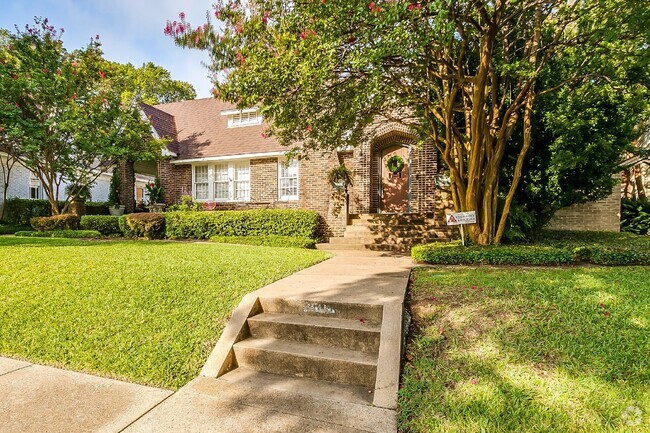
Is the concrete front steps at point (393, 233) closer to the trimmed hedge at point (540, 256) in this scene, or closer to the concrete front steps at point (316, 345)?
the trimmed hedge at point (540, 256)

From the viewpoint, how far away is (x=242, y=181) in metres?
14.2

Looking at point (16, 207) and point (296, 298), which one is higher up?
point (16, 207)

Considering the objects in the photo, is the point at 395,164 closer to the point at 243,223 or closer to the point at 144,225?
the point at 243,223

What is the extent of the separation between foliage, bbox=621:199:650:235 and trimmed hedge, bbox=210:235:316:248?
11151 mm

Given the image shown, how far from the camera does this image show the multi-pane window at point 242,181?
14.1 meters

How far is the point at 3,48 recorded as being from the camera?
38.6 ft

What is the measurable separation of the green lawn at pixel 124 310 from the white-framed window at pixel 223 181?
8257 mm

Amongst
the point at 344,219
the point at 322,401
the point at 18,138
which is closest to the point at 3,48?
the point at 18,138

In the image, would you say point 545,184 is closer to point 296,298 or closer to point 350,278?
point 350,278

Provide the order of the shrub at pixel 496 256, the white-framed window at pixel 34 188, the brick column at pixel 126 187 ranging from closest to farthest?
the shrub at pixel 496 256 → the brick column at pixel 126 187 → the white-framed window at pixel 34 188

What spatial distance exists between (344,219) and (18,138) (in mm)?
12254

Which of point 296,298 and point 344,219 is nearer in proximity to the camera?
point 296,298

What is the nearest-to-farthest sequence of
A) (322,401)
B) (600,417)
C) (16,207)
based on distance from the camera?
(600,417)
(322,401)
(16,207)

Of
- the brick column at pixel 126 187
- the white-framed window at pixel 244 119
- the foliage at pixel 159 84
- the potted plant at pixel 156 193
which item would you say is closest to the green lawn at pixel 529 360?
the white-framed window at pixel 244 119
